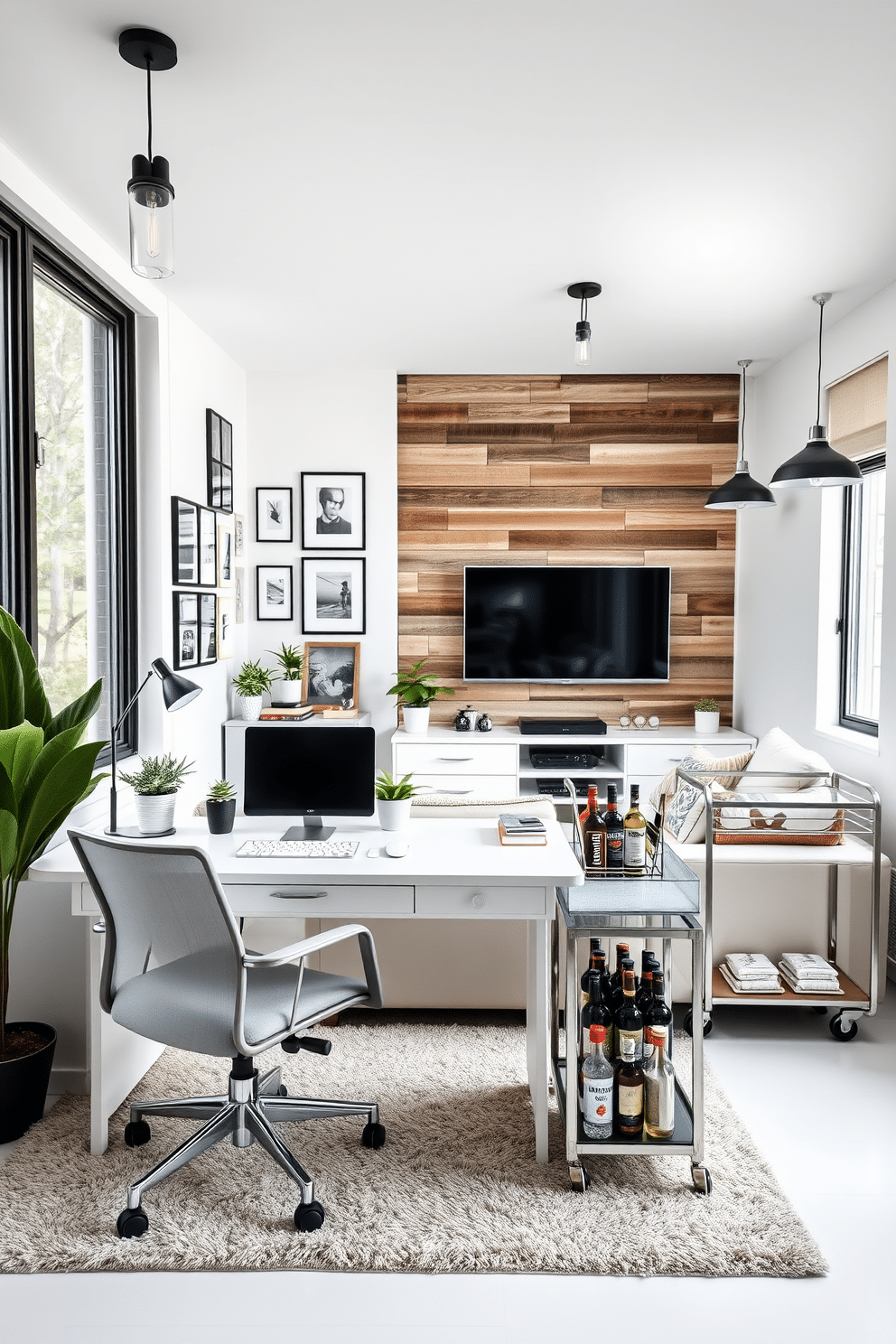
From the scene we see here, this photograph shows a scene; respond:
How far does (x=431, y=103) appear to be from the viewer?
246 centimetres

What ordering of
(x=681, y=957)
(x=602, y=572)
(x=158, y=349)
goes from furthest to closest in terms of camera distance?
(x=602, y=572) → (x=158, y=349) → (x=681, y=957)

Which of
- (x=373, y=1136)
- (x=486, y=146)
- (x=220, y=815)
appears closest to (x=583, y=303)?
(x=486, y=146)

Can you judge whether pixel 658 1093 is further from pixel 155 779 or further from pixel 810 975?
pixel 155 779

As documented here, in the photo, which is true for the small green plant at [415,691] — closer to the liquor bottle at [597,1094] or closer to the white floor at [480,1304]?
the liquor bottle at [597,1094]

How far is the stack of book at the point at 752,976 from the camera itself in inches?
120

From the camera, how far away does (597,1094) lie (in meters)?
2.23

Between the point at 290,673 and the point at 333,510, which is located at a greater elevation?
the point at 333,510

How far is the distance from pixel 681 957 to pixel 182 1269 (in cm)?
187

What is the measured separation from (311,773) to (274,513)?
2897 millimetres

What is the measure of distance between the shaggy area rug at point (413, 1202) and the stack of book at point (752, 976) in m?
0.45

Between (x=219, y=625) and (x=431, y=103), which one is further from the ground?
(x=431, y=103)

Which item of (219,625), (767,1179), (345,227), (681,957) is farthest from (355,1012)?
(345,227)

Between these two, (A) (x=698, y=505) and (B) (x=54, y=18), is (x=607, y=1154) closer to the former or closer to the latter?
(B) (x=54, y=18)

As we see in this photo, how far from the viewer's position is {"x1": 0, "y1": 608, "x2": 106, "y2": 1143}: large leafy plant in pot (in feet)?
7.69
